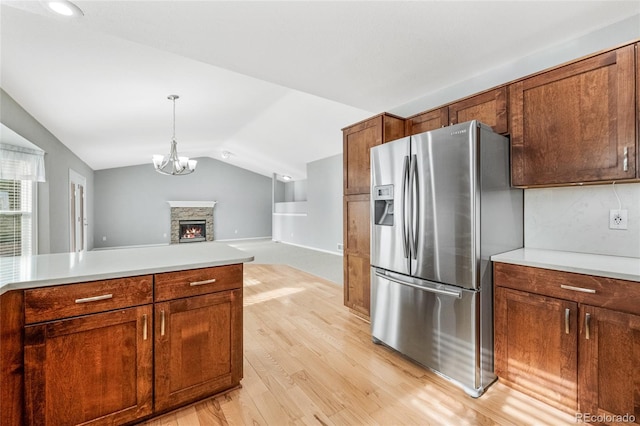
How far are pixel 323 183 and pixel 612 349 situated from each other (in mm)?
6571

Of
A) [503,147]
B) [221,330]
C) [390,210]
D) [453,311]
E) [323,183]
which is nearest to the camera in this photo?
[221,330]

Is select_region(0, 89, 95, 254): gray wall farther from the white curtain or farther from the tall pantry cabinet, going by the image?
the tall pantry cabinet

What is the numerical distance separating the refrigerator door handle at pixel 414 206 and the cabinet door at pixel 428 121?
775 mm

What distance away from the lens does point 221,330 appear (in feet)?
5.76

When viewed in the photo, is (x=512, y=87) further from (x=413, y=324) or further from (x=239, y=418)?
(x=239, y=418)

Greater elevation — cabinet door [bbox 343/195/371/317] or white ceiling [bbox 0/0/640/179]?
white ceiling [bbox 0/0/640/179]

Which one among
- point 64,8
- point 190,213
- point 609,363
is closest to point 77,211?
point 190,213

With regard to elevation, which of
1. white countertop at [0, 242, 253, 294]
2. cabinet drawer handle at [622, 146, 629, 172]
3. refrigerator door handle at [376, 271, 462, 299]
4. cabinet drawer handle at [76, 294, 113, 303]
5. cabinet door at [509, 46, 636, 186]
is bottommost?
refrigerator door handle at [376, 271, 462, 299]

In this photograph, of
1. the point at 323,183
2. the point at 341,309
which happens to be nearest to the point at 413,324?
the point at 341,309

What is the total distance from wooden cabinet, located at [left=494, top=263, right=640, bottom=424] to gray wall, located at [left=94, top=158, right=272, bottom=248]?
955 cm

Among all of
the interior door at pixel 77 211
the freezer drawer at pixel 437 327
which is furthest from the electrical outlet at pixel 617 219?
the interior door at pixel 77 211

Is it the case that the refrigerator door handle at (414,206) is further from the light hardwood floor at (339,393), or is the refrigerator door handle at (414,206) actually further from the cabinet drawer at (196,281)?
the cabinet drawer at (196,281)

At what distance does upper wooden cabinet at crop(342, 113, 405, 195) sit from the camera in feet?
9.00

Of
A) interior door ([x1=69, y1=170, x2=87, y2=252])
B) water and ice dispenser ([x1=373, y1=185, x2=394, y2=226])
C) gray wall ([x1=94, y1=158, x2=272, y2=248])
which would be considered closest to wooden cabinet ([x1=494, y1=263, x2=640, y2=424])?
water and ice dispenser ([x1=373, y1=185, x2=394, y2=226])
